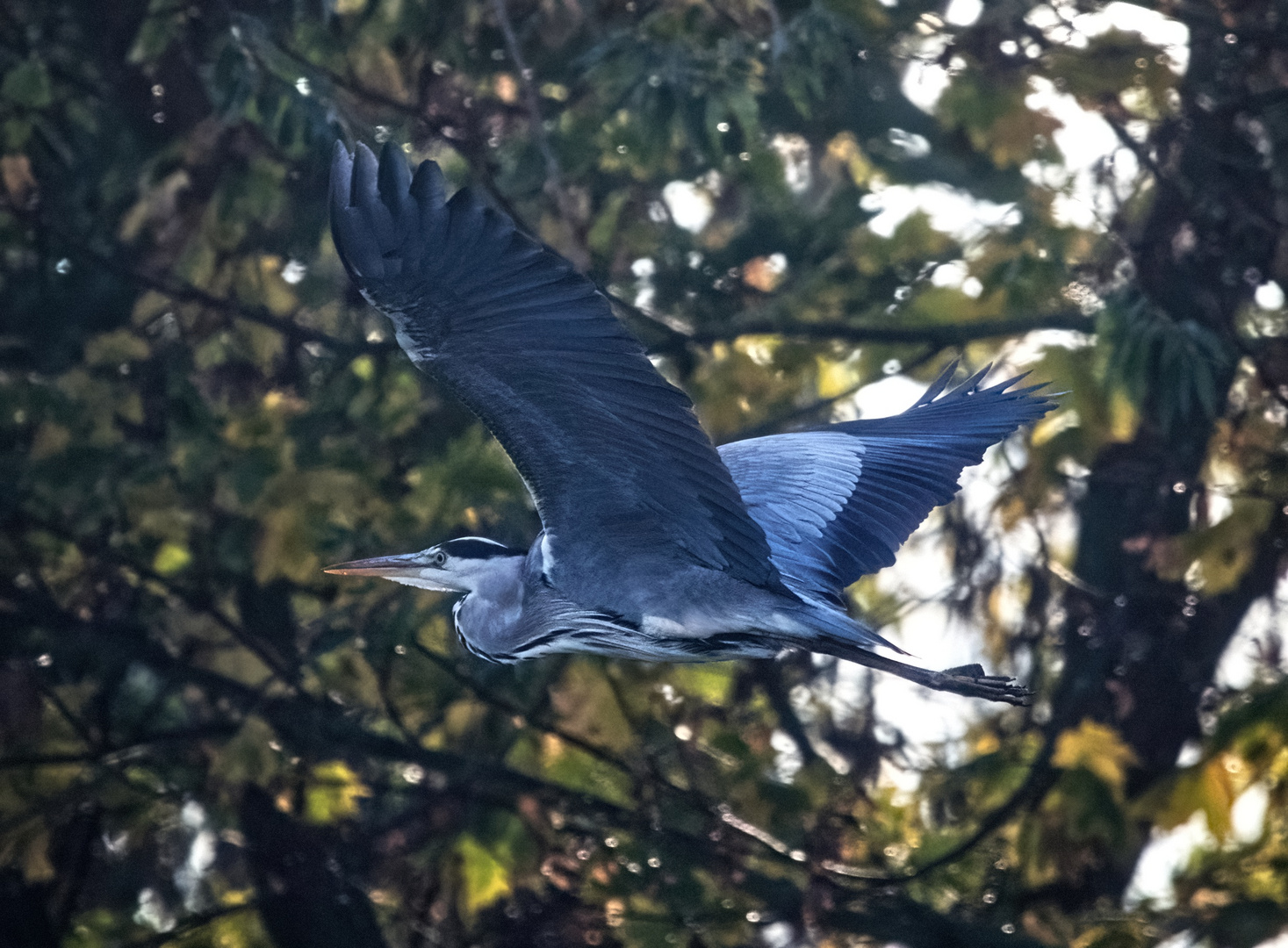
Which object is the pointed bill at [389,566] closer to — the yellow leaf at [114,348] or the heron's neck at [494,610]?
the heron's neck at [494,610]

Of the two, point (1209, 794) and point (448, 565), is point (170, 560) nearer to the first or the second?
point (448, 565)

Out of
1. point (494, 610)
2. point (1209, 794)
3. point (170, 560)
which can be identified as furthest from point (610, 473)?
point (170, 560)

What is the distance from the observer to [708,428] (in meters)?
5.85

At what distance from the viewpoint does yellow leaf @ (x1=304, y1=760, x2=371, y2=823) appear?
19.7ft

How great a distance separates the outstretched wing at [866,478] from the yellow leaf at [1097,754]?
1599mm

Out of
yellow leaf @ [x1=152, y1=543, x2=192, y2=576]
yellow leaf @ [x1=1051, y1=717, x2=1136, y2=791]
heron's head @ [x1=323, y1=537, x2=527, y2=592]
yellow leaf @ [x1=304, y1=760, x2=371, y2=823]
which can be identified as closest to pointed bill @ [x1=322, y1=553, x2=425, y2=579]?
heron's head @ [x1=323, y1=537, x2=527, y2=592]

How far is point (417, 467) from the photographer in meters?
5.96

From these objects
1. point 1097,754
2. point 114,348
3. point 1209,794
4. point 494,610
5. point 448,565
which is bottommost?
point 1209,794

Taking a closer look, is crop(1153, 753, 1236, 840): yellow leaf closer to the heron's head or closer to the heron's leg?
the heron's leg

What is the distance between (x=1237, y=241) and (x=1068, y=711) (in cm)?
193

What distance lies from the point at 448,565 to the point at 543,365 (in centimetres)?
117

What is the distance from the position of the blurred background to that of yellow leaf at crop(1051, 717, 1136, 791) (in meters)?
0.02

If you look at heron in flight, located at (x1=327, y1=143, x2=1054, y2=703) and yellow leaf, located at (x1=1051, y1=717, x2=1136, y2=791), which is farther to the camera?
yellow leaf, located at (x1=1051, y1=717, x2=1136, y2=791)

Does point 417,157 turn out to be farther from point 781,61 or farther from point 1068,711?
point 1068,711
